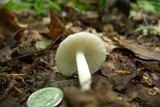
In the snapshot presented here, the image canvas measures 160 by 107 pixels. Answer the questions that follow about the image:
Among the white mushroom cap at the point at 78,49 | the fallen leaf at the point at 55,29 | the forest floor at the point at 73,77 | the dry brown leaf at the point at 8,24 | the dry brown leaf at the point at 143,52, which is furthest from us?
the dry brown leaf at the point at 8,24

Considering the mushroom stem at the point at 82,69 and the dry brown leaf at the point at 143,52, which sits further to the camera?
the dry brown leaf at the point at 143,52

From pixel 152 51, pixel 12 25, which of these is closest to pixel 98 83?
pixel 152 51

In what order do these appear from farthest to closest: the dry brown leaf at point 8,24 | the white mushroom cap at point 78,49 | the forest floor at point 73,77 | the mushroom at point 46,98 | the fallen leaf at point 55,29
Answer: the dry brown leaf at point 8,24
the fallen leaf at point 55,29
the white mushroom cap at point 78,49
the mushroom at point 46,98
the forest floor at point 73,77

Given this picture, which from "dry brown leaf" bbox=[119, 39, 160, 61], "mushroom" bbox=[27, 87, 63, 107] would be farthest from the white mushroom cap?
"dry brown leaf" bbox=[119, 39, 160, 61]

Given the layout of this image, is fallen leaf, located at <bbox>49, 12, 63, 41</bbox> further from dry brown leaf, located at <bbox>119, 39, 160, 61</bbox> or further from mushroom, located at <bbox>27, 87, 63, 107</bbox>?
mushroom, located at <bbox>27, 87, 63, 107</bbox>

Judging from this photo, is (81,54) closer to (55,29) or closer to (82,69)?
(82,69)

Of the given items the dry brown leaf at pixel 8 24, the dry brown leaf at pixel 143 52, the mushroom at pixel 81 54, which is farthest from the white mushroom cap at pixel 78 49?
the dry brown leaf at pixel 8 24

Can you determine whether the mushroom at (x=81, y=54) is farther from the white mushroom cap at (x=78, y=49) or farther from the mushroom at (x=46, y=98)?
the mushroom at (x=46, y=98)

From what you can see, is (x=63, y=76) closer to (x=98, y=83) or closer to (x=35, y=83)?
(x=35, y=83)
